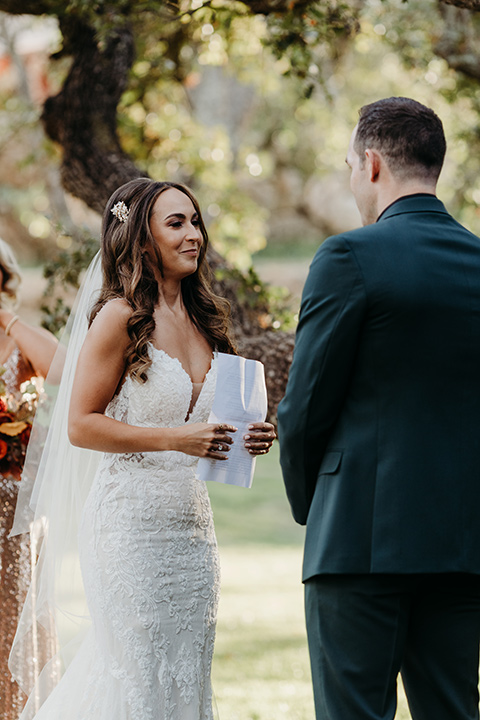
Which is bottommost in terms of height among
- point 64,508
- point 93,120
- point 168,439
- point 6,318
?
point 64,508

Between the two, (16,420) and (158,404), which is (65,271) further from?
(158,404)

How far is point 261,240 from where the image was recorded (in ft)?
33.1

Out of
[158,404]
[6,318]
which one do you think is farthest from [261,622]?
[158,404]

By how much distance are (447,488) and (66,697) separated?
1637mm

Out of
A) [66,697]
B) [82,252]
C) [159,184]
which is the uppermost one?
[82,252]

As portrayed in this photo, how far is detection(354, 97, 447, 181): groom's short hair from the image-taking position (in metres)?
2.28

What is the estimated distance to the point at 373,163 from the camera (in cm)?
232

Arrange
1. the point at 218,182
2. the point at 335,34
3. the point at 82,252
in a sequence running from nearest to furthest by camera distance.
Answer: the point at 335,34, the point at 82,252, the point at 218,182

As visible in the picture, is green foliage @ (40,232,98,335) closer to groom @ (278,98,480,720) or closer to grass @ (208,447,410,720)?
grass @ (208,447,410,720)

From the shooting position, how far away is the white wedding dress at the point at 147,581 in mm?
2887

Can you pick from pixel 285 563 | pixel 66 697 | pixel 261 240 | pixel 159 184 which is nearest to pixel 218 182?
pixel 261 240

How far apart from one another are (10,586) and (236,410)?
5.72ft

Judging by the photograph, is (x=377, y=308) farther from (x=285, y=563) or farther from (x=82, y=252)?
(x=285, y=563)

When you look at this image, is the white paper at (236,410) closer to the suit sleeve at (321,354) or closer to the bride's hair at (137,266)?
the bride's hair at (137,266)
